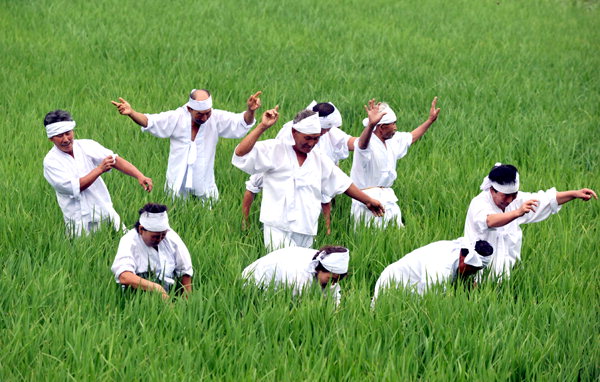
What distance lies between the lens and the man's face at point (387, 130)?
663 centimetres

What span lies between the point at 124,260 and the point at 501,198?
2.35 metres

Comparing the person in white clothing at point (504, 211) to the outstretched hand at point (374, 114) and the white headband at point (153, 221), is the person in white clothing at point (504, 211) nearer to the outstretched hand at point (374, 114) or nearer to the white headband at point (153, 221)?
the outstretched hand at point (374, 114)

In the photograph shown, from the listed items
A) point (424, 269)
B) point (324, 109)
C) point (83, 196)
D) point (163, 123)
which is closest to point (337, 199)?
point (324, 109)

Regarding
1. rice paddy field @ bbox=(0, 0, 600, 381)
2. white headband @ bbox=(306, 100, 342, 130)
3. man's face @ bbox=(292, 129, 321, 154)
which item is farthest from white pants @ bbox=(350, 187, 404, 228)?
man's face @ bbox=(292, 129, 321, 154)

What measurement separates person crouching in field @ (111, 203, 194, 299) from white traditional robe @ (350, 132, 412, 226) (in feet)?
5.80

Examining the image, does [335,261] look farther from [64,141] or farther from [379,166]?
[64,141]

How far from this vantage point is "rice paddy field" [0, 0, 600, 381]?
175 inches

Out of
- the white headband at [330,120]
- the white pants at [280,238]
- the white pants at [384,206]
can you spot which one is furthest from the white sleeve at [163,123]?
the white pants at [384,206]

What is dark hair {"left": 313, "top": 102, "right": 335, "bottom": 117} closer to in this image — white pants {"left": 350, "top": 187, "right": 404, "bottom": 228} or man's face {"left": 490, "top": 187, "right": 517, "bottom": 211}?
white pants {"left": 350, "top": 187, "right": 404, "bottom": 228}

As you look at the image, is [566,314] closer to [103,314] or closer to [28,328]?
[103,314]

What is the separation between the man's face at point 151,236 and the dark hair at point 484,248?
1858mm

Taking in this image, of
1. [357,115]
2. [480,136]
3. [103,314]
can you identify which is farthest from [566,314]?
[357,115]

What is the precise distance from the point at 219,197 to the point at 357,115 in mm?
3063

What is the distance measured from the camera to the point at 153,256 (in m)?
5.19
